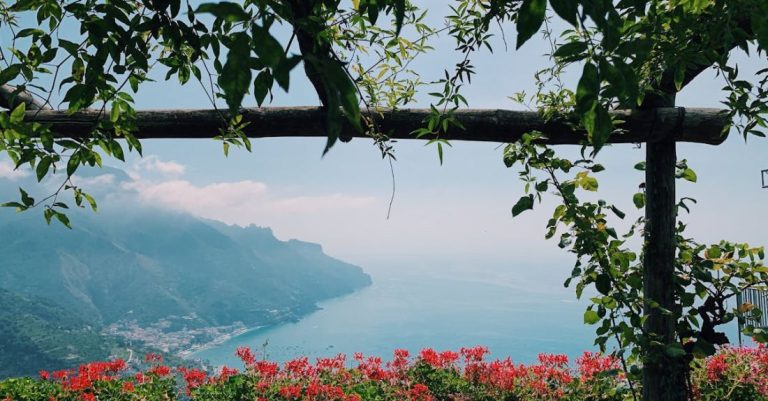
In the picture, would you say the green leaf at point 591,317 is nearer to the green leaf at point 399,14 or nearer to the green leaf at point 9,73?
the green leaf at point 399,14

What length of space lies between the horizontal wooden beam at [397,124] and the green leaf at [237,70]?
144 centimetres

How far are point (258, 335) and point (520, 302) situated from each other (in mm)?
63146

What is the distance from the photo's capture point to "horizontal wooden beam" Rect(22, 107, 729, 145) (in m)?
2.02

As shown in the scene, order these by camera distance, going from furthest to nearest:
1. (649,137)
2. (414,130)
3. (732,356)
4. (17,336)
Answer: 1. (17,336)
2. (732,356)
3. (649,137)
4. (414,130)

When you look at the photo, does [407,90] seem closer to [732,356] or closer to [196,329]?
[732,356]

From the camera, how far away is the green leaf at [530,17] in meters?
0.54

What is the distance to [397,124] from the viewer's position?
2082 millimetres

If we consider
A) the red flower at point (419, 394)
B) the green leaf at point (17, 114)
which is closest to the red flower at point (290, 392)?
the red flower at point (419, 394)

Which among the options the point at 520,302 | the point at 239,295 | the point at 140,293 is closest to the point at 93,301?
the point at 140,293

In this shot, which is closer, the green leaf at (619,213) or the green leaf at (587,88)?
the green leaf at (587,88)

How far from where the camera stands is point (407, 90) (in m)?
2.10

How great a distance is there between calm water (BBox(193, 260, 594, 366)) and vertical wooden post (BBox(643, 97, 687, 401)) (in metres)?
49.7

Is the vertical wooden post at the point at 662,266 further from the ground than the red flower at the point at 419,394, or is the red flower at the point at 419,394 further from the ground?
the vertical wooden post at the point at 662,266

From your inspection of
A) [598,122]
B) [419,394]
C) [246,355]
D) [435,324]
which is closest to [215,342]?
[435,324]
